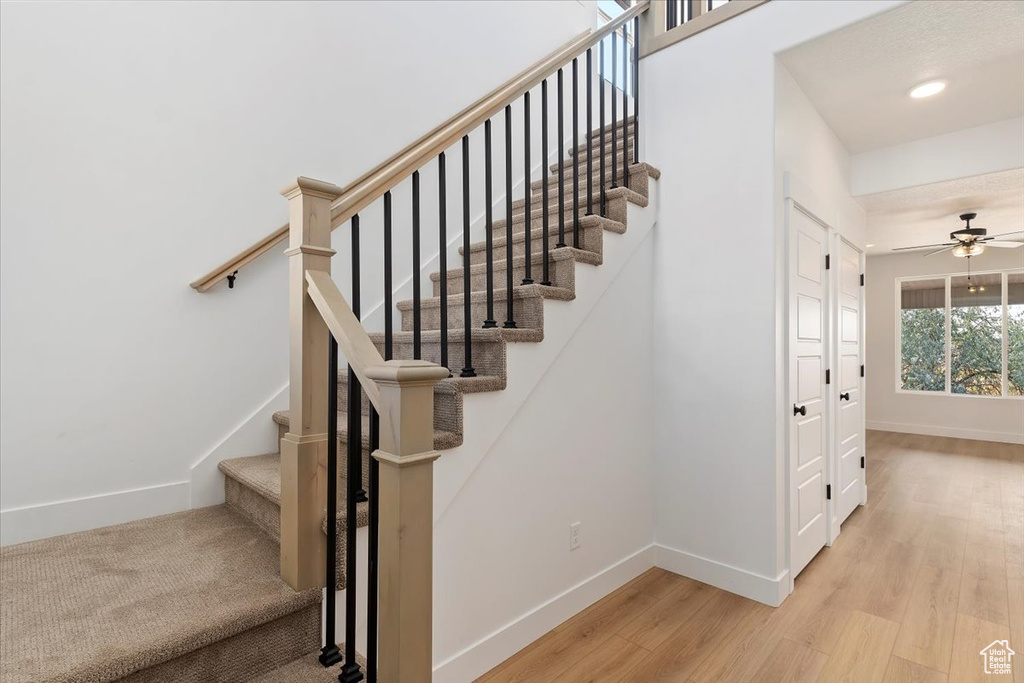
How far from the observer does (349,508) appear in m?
1.28

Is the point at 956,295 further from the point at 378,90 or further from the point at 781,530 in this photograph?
the point at 378,90

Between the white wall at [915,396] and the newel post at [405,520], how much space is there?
781 cm

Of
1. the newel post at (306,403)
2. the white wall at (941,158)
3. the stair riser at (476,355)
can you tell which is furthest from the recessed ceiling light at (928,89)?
the newel post at (306,403)

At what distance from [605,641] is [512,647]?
1.28 feet

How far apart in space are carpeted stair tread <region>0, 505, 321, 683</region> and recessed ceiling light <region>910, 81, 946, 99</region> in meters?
3.58

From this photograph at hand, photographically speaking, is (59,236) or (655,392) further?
(655,392)

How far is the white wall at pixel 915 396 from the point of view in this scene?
20.1 feet

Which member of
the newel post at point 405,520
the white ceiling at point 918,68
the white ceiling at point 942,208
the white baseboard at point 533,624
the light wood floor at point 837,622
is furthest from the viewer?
the white ceiling at point 942,208

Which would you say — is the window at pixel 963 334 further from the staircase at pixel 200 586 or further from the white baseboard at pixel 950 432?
the staircase at pixel 200 586

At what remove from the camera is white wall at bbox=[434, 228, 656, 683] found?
5.81ft

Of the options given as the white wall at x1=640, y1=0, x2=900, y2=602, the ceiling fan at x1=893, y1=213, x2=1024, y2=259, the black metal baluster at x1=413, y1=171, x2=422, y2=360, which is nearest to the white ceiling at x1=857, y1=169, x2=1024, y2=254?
the ceiling fan at x1=893, y1=213, x2=1024, y2=259

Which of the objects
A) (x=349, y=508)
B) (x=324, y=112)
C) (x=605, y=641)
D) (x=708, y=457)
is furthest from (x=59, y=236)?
(x=708, y=457)

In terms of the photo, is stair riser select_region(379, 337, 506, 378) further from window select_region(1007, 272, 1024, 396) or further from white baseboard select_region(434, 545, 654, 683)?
window select_region(1007, 272, 1024, 396)

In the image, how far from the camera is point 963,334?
6.42 meters
